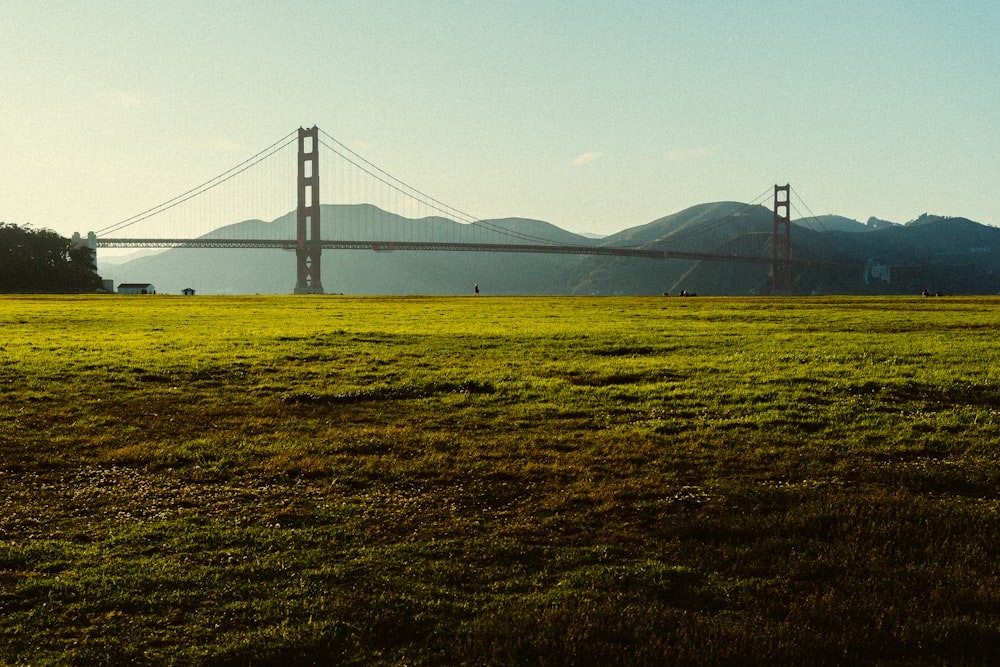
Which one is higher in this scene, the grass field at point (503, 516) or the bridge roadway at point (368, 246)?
the bridge roadway at point (368, 246)

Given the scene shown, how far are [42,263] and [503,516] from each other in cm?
12367

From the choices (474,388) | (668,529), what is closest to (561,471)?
(668,529)

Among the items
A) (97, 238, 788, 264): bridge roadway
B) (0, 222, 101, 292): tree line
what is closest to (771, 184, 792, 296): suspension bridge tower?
(97, 238, 788, 264): bridge roadway

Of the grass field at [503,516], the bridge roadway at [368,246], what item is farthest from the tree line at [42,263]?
the grass field at [503,516]

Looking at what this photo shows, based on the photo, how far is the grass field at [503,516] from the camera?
691 centimetres

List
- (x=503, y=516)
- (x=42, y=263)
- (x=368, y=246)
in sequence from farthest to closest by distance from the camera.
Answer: (x=368, y=246)
(x=42, y=263)
(x=503, y=516)

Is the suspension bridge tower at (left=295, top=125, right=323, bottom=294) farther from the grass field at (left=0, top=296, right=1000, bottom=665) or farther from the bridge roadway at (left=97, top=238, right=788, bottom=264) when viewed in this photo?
the grass field at (left=0, top=296, right=1000, bottom=665)

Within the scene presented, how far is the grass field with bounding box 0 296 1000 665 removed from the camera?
22.7ft

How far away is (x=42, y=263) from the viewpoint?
114m

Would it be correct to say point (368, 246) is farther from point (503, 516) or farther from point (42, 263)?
point (503, 516)

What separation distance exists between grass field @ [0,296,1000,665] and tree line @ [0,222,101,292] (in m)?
103

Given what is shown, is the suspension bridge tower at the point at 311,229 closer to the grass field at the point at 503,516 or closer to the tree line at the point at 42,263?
the tree line at the point at 42,263

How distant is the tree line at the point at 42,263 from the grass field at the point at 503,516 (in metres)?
103

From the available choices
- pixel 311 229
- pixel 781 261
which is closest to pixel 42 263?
pixel 311 229
